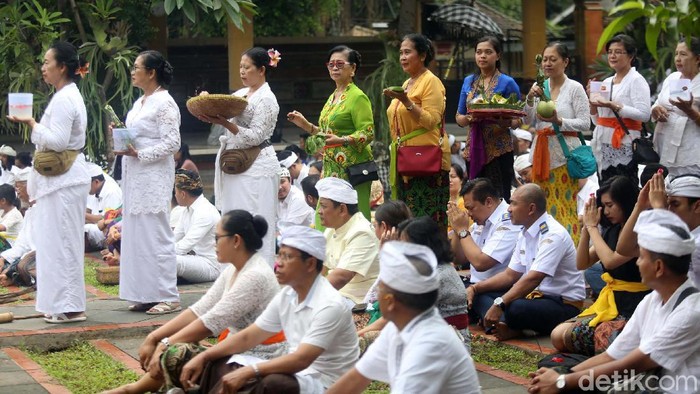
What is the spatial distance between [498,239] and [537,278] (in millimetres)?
637

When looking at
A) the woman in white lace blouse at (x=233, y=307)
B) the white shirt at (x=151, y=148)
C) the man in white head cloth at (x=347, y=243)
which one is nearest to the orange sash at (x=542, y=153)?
the man in white head cloth at (x=347, y=243)

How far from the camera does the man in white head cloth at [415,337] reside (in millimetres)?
4258

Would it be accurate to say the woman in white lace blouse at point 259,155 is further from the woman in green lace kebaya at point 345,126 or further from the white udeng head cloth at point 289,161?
the white udeng head cloth at point 289,161

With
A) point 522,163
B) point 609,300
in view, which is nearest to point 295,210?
point 522,163

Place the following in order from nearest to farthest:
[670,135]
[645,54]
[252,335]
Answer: [252,335]
[670,135]
[645,54]

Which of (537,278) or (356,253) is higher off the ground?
(356,253)

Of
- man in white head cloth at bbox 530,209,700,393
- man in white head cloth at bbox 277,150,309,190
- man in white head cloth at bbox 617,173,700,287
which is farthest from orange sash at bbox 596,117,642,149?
man in white head cloth at bbox 277,150,309,190

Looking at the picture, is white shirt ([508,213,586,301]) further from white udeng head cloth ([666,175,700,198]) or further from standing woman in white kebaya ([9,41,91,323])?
standing woman in white kebaya ([9,41,91,323])

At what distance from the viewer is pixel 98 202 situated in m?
13.0

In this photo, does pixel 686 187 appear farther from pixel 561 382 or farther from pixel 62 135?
pixel 62 135

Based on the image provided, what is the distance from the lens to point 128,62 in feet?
41.4

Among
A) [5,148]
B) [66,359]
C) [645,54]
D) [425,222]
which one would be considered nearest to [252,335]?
[425,222]

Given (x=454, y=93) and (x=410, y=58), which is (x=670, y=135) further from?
(x=454, y=93)

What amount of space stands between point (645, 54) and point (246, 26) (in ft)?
21.3
